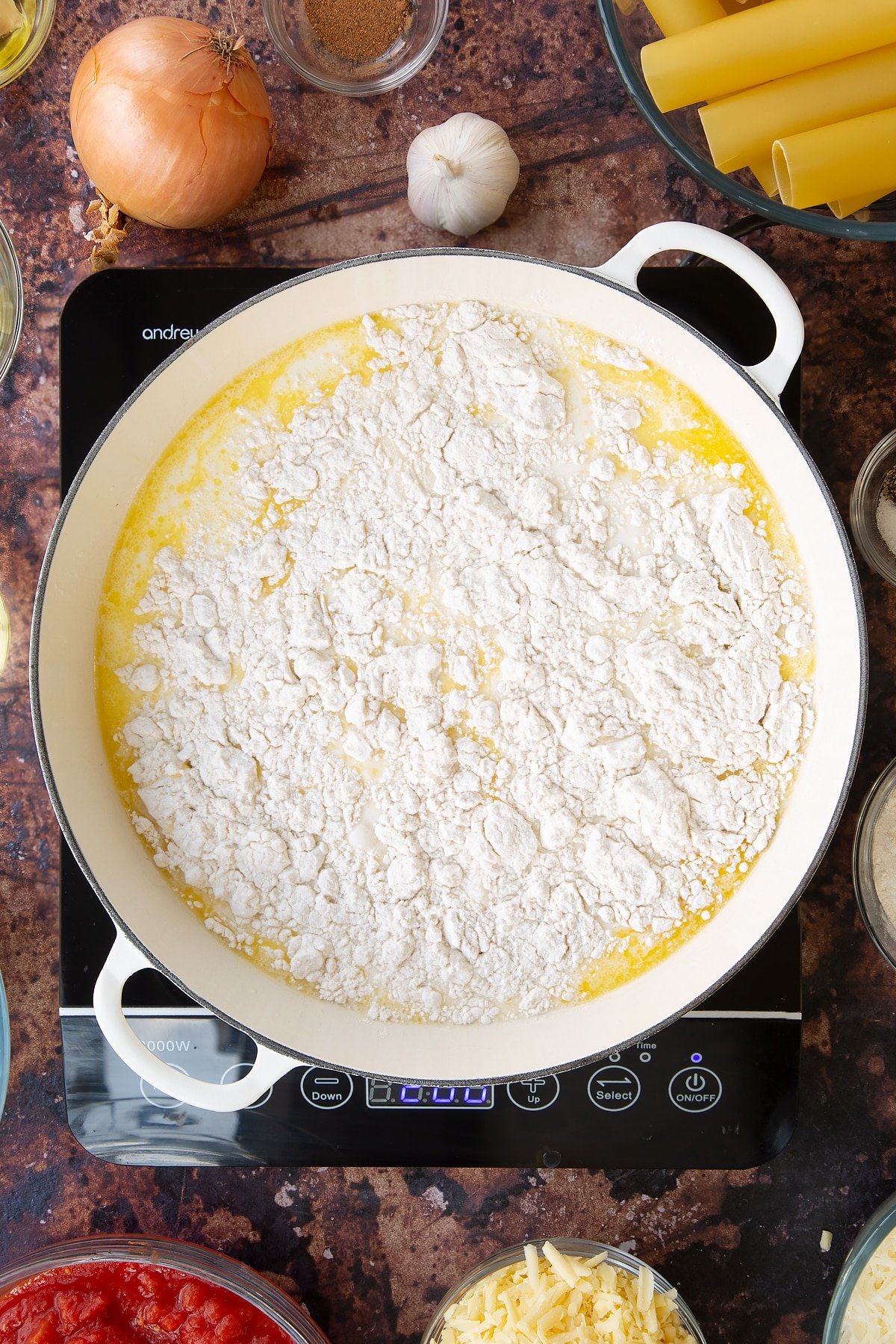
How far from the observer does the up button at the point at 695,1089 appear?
40.0 inches

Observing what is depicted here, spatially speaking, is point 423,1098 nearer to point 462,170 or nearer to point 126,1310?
point 126,1310

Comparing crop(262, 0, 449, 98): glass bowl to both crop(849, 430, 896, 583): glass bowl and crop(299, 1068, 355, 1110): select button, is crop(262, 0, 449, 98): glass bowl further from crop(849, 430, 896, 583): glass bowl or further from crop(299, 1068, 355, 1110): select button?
crop(299, 1068, 355, 1110): select button

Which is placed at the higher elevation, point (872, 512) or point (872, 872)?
point (872, 512)

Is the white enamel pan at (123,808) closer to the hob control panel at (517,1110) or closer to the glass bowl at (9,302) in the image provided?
the hob control panel at (517,1110)

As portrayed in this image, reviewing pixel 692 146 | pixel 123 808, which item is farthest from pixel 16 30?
pixel 123 808

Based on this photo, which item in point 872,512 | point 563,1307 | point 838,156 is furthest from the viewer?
point 872,512

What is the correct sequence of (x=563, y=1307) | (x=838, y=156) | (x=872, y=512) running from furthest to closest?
(x=872, y=512) → (x=563, y=1307) → (x=838, y=156)

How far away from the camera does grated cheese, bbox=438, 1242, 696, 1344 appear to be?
0.93 meters

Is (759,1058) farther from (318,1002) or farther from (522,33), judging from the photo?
(522,33)

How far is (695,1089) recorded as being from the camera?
40.0 inches

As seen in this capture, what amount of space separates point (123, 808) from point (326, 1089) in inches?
14.7

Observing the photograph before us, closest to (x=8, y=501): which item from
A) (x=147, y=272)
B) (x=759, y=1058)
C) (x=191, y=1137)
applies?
(x=147, y=272)

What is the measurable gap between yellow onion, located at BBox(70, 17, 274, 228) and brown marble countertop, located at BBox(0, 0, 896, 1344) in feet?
0.27

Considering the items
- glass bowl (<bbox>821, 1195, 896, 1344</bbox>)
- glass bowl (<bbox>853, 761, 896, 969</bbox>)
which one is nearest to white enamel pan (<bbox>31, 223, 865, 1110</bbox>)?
glass bowl (<bbox>853, 761, 896, 969</bbox>)
